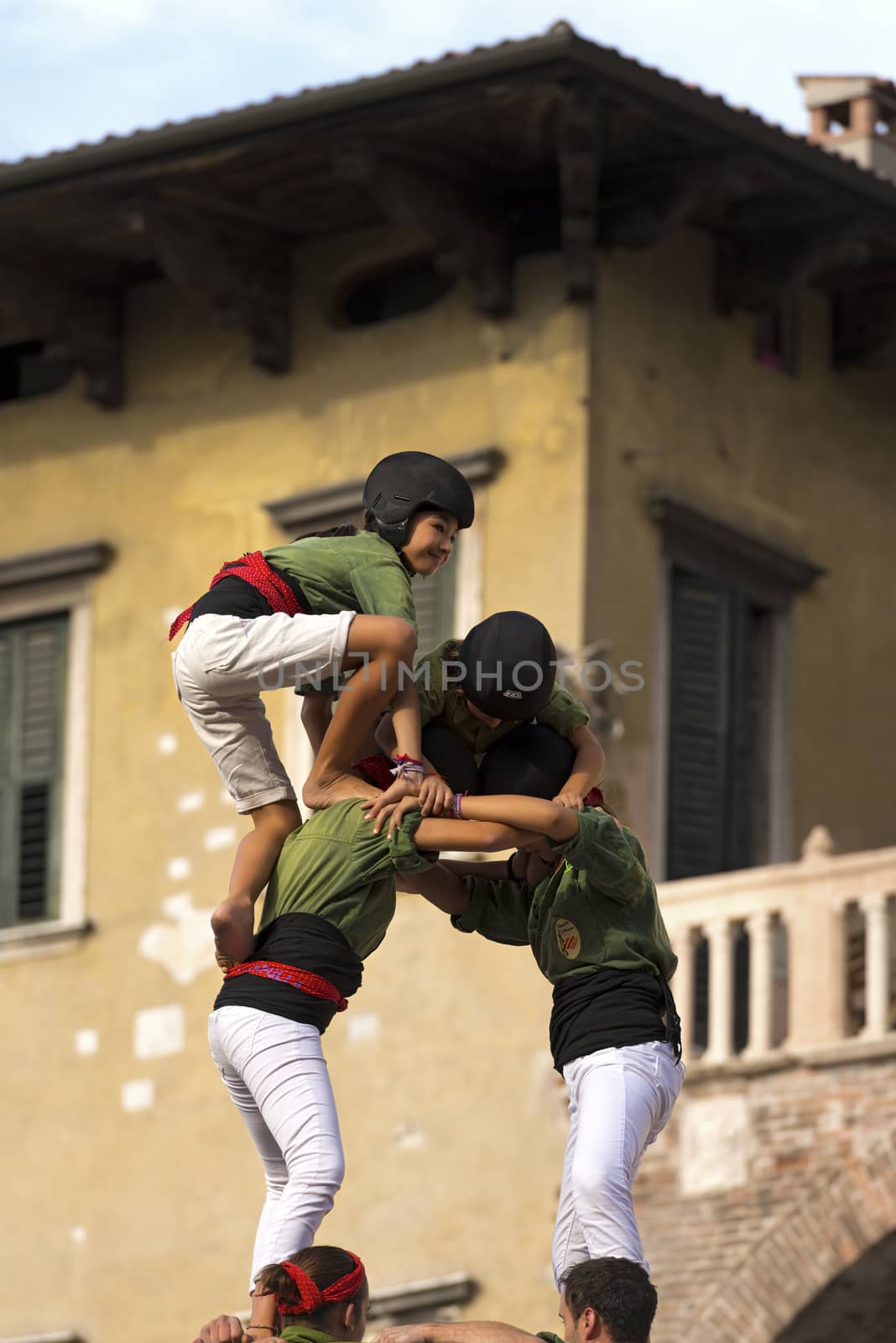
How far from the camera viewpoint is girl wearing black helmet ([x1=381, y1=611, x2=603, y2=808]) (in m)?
9.30

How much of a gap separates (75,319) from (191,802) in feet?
9.72

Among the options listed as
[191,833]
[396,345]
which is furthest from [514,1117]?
[396,345]

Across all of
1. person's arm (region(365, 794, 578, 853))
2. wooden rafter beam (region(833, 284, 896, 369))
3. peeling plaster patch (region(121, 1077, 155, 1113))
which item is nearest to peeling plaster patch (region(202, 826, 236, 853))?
peeling plaster patch (region(121, 1077, 155, 1113))

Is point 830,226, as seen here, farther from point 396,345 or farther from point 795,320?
point 396,345

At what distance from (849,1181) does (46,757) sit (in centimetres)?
583

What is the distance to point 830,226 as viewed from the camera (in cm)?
1878

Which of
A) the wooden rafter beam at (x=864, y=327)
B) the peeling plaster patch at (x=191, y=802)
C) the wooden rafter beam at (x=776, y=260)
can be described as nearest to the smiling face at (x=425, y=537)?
the peeling plaster patch at (x=191, y=802)

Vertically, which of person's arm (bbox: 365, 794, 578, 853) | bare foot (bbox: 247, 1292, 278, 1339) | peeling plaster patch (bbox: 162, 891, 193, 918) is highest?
peeling plaster patch (bbox: 162, 891, 193, 918)

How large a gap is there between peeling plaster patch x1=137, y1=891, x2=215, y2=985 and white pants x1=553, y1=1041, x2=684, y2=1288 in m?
9.22

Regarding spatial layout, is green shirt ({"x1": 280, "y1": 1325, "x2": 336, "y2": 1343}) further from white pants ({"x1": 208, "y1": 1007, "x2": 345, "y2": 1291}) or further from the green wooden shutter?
the green wooden shutter

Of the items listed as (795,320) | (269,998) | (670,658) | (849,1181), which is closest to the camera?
(269,998)

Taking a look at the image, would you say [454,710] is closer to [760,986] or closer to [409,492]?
[409,492]

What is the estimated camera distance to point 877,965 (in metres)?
16.0

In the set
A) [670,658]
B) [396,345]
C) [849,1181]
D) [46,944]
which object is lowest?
[849,1181]
